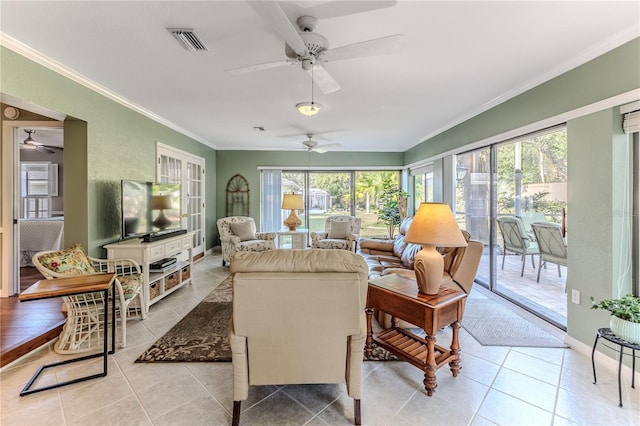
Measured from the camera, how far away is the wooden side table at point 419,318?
73.8 inches

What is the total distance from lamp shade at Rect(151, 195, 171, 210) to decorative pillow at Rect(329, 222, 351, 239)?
2.93 metres

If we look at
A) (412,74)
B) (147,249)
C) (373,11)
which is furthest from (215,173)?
(373,11)

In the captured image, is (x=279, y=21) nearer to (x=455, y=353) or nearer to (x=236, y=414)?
(x=236, y=414)

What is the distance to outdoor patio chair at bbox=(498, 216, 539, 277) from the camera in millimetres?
3332

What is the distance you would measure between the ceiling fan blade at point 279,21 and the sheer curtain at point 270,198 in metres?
5.20

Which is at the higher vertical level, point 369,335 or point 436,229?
point 436,229

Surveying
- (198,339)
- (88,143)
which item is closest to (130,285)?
(198,339)

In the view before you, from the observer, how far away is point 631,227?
6.97ft

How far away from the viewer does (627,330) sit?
5.74ft

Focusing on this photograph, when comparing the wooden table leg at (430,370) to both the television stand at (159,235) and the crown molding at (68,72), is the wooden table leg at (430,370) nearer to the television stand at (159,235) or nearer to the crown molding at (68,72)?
the television stand at (159,235)

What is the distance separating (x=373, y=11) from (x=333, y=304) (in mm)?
1801

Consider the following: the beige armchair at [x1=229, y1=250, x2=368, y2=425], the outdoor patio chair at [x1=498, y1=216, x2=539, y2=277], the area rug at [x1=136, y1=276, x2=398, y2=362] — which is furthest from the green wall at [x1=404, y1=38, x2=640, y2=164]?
the area rug at [x1=136, y1=276, x2=398, y2=362]

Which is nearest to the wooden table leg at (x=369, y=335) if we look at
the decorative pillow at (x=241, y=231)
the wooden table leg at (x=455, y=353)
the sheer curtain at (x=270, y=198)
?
the wooden table leg at (x=455, y=353)

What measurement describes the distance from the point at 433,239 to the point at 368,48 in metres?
1.29
